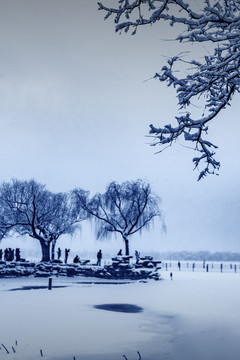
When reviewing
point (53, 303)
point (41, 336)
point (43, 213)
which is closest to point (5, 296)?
point (53, 303)

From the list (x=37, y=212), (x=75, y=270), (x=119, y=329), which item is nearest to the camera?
(x=119, y=329)

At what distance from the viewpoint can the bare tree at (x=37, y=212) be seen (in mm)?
34625

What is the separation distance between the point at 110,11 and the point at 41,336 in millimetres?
6493

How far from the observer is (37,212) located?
115 feet

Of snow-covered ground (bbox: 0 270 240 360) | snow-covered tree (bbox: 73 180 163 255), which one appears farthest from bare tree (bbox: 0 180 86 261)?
snow-covered ground (bbox: 0 270 240 360)

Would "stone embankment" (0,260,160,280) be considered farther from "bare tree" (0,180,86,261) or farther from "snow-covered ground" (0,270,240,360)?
"snow-covered ground" (0,270,240,360)

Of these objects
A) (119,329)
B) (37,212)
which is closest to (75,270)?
(37,212)

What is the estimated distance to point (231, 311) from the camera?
1137 cm

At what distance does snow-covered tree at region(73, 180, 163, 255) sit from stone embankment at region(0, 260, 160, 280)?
855 centimetres

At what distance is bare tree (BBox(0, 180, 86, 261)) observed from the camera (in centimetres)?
3462

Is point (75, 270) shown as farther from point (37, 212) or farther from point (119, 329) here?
point (119, 329)

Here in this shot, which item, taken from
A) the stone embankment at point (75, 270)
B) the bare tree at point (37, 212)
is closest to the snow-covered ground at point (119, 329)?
the stone embankment at point (75, 270)

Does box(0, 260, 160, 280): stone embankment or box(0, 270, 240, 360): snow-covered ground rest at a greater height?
box(0, 270, 240, 360): snow-covered ground

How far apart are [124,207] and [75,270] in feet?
33.7
